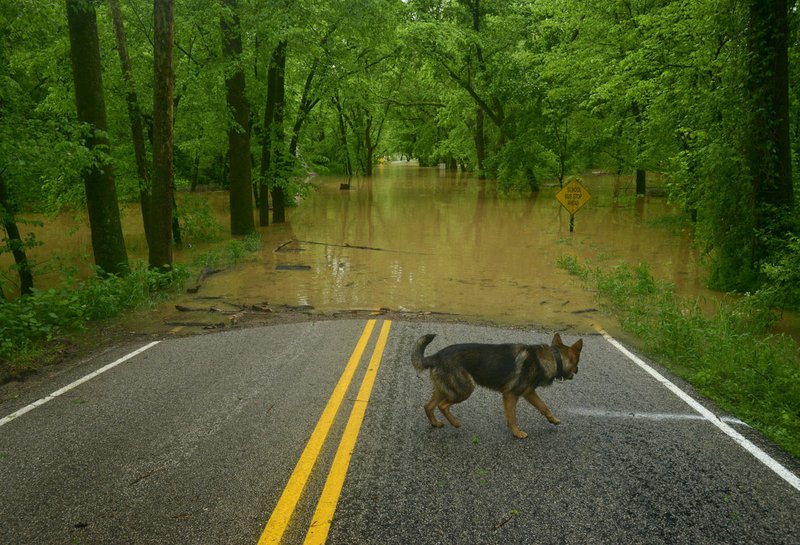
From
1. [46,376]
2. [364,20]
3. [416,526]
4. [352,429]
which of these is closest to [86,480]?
[352,429]

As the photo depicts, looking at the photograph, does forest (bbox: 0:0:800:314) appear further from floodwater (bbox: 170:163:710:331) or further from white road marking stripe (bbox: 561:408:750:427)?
white road marking stripe (bbox: 561:408:750:427)

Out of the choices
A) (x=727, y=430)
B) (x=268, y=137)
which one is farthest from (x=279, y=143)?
(x=727, y=430)

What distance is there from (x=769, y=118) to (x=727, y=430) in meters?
7.43

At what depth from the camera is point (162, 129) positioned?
1130cm

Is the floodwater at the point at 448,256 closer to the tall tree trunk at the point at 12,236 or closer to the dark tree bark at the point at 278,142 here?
the dark tree bark at the point at 278,142

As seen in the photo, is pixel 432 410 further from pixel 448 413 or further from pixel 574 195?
pixel 574 195

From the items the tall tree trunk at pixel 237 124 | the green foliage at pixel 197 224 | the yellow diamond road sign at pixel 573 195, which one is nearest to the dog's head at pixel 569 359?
the yellow diamond road sign at pixel 573 195

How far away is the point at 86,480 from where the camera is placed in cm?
402

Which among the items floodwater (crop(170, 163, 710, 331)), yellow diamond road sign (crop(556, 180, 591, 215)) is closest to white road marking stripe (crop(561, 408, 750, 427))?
floodwater (crop(170, 163, 710, 331))

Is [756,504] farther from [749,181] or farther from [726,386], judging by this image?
[749,181]

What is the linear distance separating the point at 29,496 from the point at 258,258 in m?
12.5

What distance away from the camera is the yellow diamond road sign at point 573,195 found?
55.6ft

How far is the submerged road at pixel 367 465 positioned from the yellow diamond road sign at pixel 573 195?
1149cm

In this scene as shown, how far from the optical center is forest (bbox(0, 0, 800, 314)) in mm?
9859
